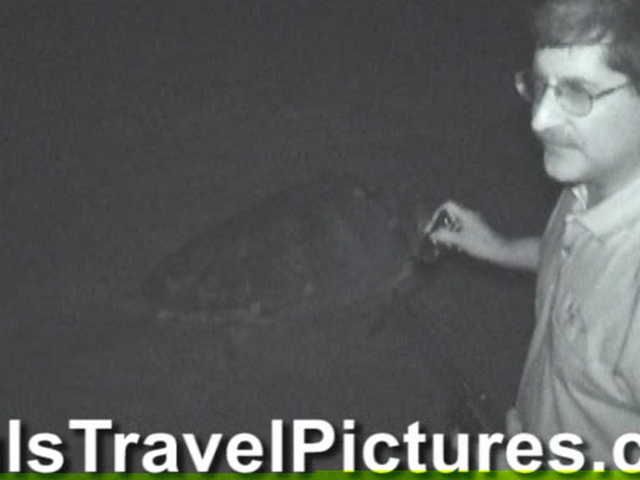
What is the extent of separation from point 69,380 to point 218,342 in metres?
0.82

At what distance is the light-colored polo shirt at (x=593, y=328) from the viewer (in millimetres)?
2031

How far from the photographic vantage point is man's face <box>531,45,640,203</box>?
201 cm

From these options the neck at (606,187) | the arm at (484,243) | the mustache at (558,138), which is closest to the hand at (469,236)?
the arm at (484,243)

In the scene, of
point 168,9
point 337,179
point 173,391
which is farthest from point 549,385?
point 168,9

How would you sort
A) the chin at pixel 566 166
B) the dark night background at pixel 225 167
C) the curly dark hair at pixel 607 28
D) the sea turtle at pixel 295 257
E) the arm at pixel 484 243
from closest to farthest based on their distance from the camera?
the curly dark hair at pixel 607 28 → the chin at pixel 566 166 → the arm at pixel 484 243 → the dark night background at pixel 225 167 → the sea turtle at pixel 295 257

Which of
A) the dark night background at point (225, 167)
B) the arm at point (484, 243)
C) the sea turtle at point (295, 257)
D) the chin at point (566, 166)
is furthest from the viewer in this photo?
the sea turtle at point (295, 257)

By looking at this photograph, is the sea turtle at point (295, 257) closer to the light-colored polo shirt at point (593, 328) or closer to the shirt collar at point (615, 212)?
the light-colored polo shirt at point (593, 328)

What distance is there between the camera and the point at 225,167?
25.9 feet

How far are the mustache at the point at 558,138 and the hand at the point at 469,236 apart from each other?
675 millimetres

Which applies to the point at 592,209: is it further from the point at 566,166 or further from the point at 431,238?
the point at 431,238

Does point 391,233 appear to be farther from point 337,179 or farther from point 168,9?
point 168,9

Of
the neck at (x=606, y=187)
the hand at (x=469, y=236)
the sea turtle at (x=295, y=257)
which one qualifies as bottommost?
the neck at (x=606, y=187)

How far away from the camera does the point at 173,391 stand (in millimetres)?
5305

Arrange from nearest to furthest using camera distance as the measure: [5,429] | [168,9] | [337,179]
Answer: [5,429]
[337,179]
[168,9]
